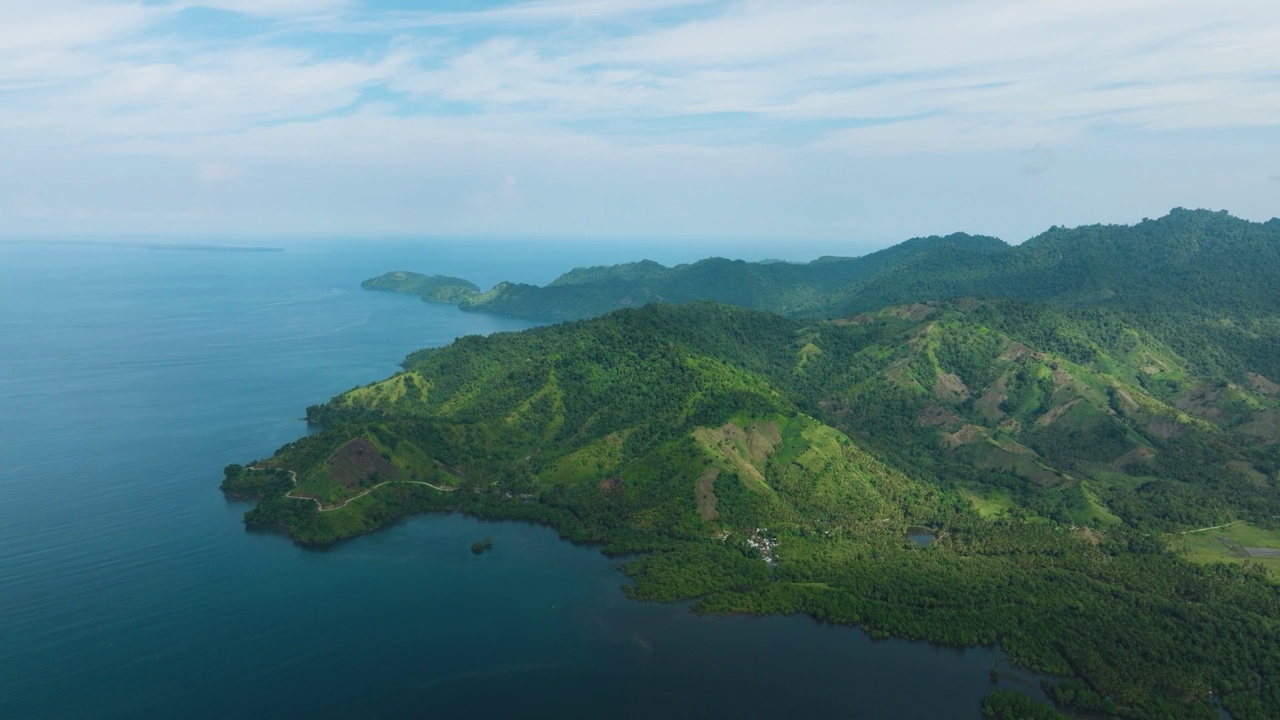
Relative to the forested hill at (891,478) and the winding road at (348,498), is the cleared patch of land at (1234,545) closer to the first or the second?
the forested hill at (891,478)

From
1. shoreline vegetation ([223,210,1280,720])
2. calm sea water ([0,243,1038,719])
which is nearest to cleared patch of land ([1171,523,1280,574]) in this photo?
shoreline vegetation ([223,210,1280,720])

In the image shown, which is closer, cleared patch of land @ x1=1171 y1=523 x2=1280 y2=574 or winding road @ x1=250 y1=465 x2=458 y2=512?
cleared patch of land @ x1=1171 y1=523 x2=1280 y2=574

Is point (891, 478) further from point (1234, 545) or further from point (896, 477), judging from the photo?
point (1234, 545)

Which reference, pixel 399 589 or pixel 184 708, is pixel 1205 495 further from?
pixel 184 708

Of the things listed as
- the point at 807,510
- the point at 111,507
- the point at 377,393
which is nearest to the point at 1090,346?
the point at 807,510

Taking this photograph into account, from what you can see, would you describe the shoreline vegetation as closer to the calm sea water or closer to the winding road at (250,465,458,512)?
the winding road at (250,465,458,512)

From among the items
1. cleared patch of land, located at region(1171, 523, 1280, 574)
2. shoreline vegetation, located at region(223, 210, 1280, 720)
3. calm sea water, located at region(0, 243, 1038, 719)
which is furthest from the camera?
cleared patch of land, located at region(1171, 523, 1280, 574)
